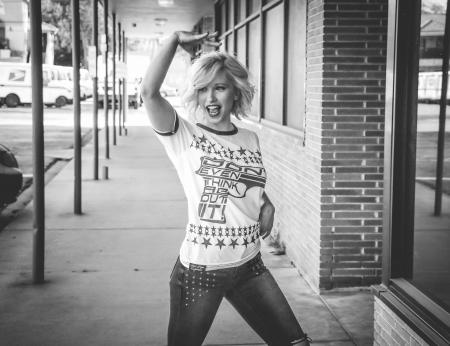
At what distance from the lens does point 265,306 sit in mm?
3000

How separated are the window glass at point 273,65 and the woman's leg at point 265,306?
16.4 ft

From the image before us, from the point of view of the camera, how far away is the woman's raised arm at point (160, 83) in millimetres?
2873

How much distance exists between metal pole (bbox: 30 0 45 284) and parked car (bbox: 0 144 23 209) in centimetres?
364

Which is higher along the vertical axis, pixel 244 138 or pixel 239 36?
pixel 239 36

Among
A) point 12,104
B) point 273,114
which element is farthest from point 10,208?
point 12,104

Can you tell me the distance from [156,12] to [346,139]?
46.0ft

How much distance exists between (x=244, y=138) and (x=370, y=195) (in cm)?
288

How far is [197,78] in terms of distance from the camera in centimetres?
299

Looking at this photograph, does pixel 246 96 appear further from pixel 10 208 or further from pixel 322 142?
pixel 10 208

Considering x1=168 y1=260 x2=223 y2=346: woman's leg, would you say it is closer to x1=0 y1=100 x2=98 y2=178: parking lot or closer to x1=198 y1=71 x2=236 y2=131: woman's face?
x1=198 y1=71 x2=236 y2=131: woman's face

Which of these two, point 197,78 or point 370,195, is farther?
point 370,195

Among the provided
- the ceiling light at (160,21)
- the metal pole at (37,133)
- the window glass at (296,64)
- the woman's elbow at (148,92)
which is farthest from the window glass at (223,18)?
the woman's elbow at (148,92)

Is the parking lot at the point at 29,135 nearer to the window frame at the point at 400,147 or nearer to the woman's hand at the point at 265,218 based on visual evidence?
the window frame at the point at 400,147

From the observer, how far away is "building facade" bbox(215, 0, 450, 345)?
3666 millimetres
